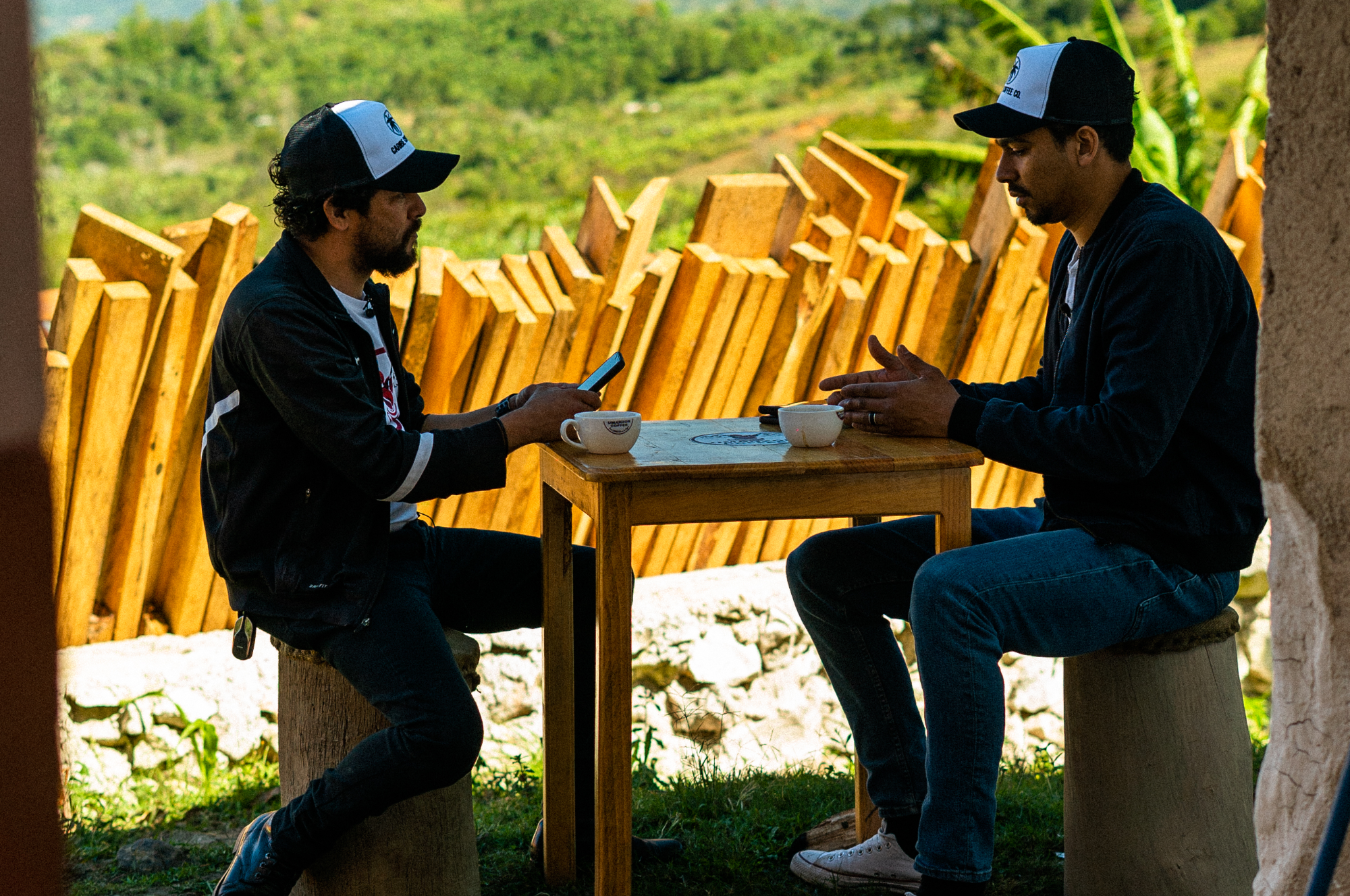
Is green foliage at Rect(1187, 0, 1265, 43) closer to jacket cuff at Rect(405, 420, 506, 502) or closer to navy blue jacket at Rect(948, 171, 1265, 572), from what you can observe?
navy blue jacket at Rect(948, 171, 1265, 572)

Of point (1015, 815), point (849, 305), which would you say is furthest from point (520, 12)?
point (1015, 815)

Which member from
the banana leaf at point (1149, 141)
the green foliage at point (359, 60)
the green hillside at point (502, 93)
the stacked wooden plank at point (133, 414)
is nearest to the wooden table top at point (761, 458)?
the stacked wooden plank at point (133, 414)

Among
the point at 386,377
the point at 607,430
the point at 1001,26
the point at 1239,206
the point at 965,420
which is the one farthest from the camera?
the point at 1001,26

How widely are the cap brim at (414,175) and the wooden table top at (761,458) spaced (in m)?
0.64

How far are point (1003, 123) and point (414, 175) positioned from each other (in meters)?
1.31

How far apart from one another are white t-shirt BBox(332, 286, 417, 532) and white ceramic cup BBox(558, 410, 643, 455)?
0.46 metres

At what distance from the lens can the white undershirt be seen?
2891mm

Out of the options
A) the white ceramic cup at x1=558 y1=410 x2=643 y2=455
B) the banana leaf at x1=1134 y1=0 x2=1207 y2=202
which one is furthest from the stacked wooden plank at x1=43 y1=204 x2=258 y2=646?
the banana leaf at x1=1134 y1=0 x2=1207 y2=202

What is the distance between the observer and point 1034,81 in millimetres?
2840

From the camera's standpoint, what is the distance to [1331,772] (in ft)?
5.14

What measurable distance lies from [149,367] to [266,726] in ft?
3.85

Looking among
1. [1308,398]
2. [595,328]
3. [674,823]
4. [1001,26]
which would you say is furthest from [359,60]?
[1308,398]

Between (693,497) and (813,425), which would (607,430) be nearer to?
Result: (693,497)

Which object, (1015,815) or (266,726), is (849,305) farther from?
(266,726)
